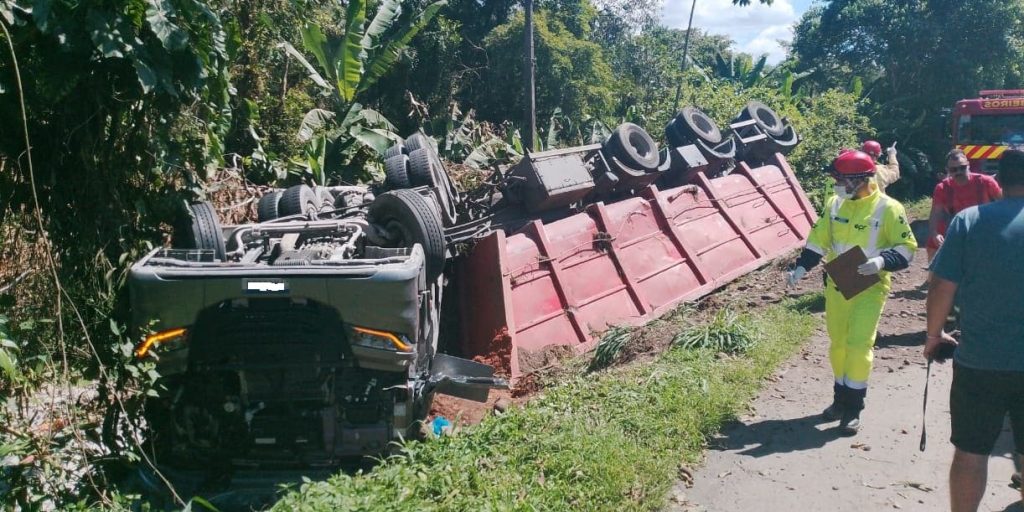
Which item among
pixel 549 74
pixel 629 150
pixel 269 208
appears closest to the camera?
pixel 269 208

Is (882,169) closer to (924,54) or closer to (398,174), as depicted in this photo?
(398,174)

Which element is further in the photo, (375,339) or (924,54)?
(924,54)

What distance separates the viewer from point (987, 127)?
1427 cm

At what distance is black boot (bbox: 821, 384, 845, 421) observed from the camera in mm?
5605

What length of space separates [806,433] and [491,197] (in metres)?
4.47

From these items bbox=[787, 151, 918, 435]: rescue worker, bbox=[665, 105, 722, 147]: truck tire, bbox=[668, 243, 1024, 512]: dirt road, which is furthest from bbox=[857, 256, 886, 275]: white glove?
bbox=[665, 105, 722, 147]: truck tire

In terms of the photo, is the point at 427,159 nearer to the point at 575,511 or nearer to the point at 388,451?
the point at 388,451

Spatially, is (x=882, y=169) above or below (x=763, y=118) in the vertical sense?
below

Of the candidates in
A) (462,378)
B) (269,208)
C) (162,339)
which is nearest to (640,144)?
(269,208)

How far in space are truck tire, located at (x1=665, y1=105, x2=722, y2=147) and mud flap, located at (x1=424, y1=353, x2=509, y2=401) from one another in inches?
248

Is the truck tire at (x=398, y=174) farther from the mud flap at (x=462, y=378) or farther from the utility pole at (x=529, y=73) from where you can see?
the utility pole at (x=529, y=73)

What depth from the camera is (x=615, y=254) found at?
8891 millimetres

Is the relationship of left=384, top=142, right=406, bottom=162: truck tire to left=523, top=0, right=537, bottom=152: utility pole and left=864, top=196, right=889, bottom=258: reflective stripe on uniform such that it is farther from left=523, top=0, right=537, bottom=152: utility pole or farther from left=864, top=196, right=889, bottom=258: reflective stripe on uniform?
left=523, top=0, right=537, bottom=152: utility pole

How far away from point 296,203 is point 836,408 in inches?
178
